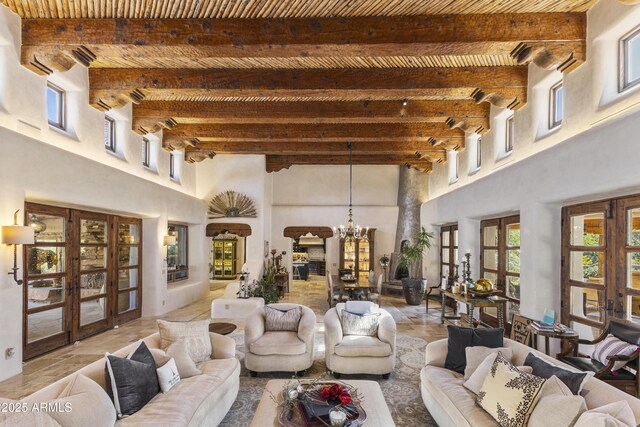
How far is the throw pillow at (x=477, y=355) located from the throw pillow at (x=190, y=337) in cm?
273

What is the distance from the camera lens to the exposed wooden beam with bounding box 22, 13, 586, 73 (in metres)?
3.98

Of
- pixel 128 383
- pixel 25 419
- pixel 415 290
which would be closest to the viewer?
pixel 25 419

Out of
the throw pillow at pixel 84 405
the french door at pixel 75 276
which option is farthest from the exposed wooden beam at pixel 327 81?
the throw pillow at pixel 84 405

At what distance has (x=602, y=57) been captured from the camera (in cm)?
402

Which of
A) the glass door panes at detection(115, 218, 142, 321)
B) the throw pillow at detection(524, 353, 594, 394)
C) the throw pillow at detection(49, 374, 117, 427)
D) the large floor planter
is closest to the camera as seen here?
the throw pillow at detection(49, 374, 117, 427)

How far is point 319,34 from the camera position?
13.2 feet

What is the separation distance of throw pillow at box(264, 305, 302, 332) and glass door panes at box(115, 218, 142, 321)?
13.3ft

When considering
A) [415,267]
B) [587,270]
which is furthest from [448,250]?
[587,270]

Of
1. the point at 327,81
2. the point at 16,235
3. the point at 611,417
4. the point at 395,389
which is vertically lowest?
the point at 395,389

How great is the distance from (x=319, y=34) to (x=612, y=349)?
14.9 feet

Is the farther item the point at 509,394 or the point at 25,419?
the point at 509,394

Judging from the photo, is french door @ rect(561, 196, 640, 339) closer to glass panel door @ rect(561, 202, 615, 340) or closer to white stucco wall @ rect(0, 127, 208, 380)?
glass panel door @ rect(561, 202, 615, 340)

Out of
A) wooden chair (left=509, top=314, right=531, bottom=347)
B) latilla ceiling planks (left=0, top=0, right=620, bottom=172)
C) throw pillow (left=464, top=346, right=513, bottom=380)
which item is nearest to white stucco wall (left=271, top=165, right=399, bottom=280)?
latilla ceiling planks (left=0, top=0, right=620, bottom=172)

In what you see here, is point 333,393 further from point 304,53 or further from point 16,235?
point 16,235
